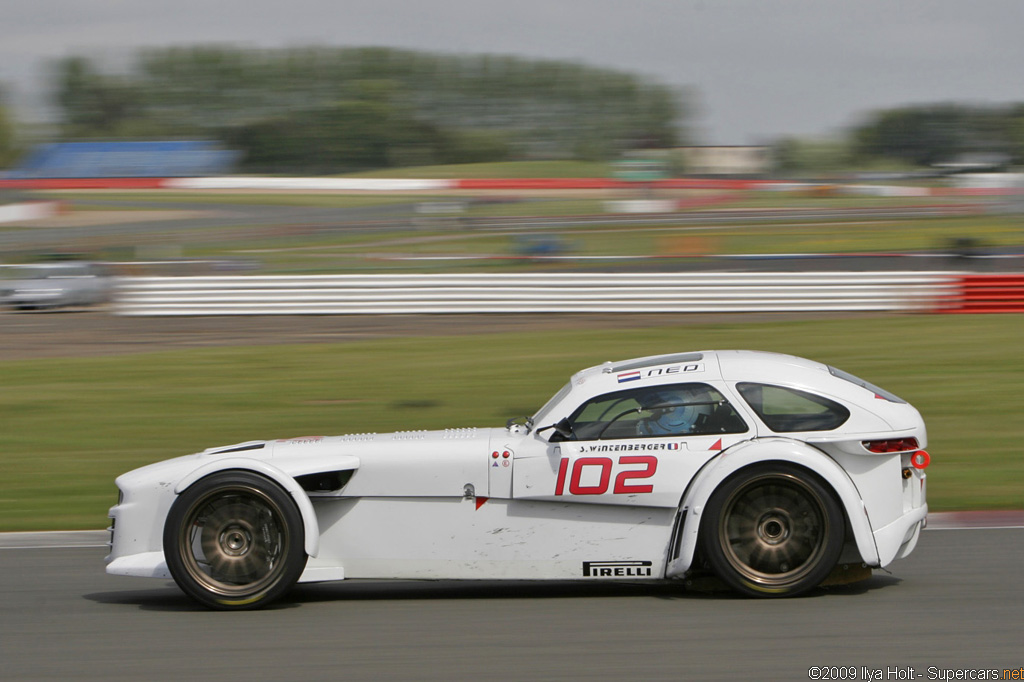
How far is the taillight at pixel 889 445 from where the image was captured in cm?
531

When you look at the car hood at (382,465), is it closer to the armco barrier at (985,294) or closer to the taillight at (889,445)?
the taillight at (889,445)

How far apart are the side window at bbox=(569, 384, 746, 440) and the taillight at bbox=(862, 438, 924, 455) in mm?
612

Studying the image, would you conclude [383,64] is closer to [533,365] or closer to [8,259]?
[8,259]

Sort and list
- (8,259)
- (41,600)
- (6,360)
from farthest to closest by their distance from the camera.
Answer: (8,259) → (6,360) → (41,600)

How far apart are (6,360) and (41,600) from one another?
37.9 feet

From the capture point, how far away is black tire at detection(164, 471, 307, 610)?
17.5 ft

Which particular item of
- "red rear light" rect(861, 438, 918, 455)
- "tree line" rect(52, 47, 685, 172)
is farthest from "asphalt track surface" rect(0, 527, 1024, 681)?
"tree line" rect(52, 47, 685, 172)

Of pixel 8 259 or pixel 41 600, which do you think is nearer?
pixel 41 600

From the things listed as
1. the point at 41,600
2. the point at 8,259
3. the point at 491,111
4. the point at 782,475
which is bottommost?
the point at 41,600

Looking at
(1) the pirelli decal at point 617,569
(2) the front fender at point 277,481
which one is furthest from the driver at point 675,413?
(2) the front fender at point 277,481

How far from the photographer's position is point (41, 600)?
5844mm

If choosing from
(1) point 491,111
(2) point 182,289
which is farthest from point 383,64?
(2) point 182,289

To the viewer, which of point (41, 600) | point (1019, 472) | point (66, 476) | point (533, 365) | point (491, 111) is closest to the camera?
point (41, 600)

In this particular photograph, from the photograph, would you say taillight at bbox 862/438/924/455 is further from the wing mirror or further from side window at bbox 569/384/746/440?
the wing mirror
